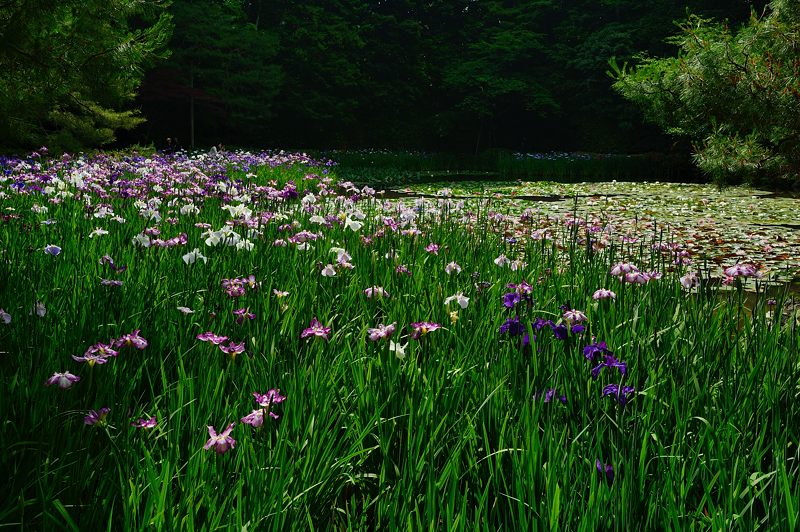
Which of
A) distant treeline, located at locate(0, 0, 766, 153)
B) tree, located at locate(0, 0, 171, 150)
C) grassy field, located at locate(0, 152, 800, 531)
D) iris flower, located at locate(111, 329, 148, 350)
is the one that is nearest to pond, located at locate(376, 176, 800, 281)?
grassy field, located at locate(0, 152, 800, 531)

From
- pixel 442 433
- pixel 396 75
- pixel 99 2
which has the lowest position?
pixel 442 433

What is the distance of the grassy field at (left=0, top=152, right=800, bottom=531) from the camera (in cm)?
115

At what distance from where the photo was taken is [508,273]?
3.19 meters

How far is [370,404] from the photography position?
5.26 feet

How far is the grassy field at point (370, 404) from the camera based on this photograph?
1.15 metres

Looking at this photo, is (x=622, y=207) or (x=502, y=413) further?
(x=622, y=207)

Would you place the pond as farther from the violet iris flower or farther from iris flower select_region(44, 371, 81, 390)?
iris flower select_region(44, 371, 81, 390)

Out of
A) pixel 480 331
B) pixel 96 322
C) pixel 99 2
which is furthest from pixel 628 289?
→ pixel 99 2

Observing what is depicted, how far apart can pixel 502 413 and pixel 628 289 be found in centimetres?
163

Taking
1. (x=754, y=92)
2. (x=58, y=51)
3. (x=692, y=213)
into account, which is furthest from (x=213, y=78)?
(x=754, y=92)

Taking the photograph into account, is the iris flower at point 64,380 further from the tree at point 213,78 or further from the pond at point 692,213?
the tree at point 213,78

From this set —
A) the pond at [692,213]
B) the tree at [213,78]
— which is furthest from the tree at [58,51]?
the tree at [213,78]

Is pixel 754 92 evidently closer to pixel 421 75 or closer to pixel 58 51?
pixel 58 51

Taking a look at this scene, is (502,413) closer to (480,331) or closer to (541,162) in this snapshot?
(480,331)
